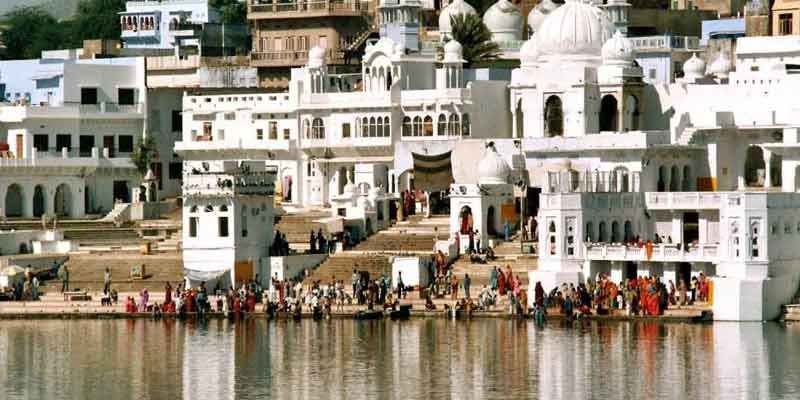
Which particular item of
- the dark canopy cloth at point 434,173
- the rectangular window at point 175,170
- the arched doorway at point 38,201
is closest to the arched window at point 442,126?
the dark canopy cloth at point 434,173

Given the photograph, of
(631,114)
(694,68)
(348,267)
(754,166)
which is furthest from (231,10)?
(348,267)

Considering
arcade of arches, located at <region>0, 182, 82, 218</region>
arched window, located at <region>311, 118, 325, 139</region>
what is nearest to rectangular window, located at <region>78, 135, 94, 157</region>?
arcade of arches, located at <region>0, 182, 82, 218</region>

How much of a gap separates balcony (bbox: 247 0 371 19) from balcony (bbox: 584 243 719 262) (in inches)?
1129

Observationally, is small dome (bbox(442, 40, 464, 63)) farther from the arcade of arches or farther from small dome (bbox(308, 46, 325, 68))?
the arcade of arches

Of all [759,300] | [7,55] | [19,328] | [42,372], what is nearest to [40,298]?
[19,328]

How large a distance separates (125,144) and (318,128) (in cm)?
880

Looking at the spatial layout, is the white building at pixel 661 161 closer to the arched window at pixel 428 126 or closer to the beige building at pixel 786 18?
the arched window at pixel 428 126

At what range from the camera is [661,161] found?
79.4m

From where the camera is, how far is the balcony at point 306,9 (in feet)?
331

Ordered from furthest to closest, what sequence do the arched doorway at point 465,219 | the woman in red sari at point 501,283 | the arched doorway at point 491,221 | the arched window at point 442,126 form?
the arched window at point 442,126, the arched doorway at point 491,221, the arched doorway at point 465,219, the woman in red sari at point 501,283

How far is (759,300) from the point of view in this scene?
70000 mm

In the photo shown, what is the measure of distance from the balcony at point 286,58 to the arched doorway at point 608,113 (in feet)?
58.8

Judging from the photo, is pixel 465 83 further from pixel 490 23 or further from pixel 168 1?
pixel 168 1

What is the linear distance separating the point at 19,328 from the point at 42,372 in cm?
892
